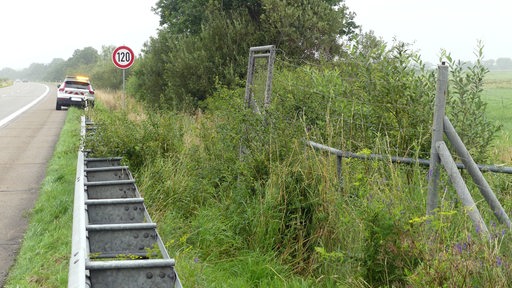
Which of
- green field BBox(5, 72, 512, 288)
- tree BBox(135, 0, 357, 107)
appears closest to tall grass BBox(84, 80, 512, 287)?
green field BBox(5, 72, 512, 288)

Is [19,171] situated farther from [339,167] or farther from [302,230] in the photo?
[339,167]

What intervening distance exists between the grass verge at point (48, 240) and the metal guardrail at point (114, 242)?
451 mm

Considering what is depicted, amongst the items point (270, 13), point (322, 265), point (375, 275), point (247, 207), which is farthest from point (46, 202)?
point (270, 13)

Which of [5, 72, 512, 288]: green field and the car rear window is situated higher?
[5, 72, 512, 288]: green field

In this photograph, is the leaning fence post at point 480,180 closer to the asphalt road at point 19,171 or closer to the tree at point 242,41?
the asphalt road at point 19,171

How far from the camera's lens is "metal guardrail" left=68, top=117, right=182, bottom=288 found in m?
4.52

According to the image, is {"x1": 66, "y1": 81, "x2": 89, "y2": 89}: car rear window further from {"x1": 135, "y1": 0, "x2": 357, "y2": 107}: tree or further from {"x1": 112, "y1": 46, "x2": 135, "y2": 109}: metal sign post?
{"x1": 135, "y1": 0, "x2": 357, "y2": 107}: tree

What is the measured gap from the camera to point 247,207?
6.52 meters

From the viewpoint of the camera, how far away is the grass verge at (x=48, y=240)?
5707 millimetres

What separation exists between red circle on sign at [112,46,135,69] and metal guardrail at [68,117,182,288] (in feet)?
38.6

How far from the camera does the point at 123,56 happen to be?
65.8 ft

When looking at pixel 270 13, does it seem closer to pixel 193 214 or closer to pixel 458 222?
pixel 193 214

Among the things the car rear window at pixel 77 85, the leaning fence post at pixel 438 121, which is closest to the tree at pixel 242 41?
the leaning fence post at pixel 438 121

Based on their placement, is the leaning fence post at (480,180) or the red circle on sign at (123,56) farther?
the red circle on sign at (123,56)
